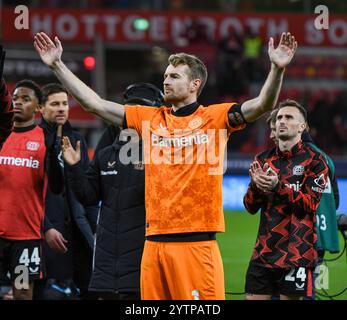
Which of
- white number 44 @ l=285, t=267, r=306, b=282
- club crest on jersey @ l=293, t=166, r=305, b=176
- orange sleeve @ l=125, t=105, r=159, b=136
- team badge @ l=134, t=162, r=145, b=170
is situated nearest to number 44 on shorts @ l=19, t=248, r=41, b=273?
team badge @ l=134, t=162, r=145, b=170

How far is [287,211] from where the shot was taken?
6.76m

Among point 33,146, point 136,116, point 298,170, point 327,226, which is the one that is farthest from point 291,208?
point 33,146

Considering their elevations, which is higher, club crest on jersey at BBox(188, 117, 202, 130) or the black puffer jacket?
club crest on jersey at BBox(188, 117, 202, 130)

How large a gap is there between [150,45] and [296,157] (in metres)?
17.4

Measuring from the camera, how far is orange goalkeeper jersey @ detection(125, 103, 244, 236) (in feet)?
18.5

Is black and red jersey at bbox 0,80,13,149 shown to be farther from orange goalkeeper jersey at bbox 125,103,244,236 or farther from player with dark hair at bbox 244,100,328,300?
player with dark hair at bbox 244,100,328,300

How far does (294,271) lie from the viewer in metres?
6.64

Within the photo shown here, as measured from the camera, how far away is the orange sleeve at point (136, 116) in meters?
5.81

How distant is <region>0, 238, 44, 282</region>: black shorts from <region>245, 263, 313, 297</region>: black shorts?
1847 millimetres

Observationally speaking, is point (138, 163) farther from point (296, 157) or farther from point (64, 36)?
point (64, 36)

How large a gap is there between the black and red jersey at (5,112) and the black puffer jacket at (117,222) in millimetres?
1480

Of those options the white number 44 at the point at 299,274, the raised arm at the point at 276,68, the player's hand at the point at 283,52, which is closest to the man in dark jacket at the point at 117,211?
the white number 44 at the point at 299,274

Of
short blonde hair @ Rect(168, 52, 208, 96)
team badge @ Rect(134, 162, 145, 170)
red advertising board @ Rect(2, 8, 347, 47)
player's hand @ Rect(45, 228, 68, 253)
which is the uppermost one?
red advertising board @ Rect(2, 8, 347, 47)
